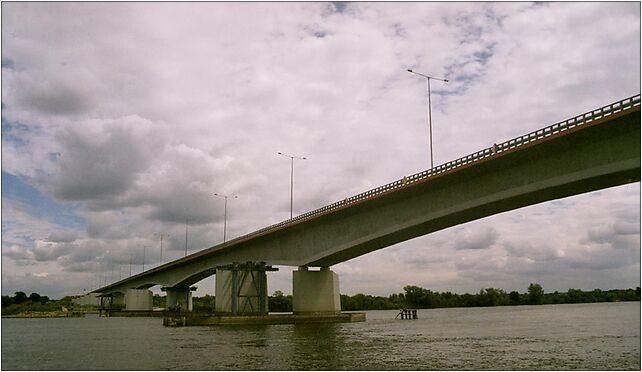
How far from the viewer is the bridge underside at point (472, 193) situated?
38188mm

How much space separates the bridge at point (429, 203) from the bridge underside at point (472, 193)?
0.23ft

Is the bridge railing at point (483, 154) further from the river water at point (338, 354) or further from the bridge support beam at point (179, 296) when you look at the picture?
the bridge support beam at point (179, 296)

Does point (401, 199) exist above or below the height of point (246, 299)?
above

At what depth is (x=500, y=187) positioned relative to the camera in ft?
154

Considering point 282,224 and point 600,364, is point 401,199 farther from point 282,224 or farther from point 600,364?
point 600,364

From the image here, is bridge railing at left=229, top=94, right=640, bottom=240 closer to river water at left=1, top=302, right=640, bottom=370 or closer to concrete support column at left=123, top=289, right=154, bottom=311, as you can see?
river water at left=1, top=302, right=640, bottom=370

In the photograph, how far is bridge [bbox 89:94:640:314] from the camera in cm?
3847

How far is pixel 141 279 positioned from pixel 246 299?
8172cm

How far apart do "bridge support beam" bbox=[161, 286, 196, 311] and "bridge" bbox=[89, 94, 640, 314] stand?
31.5 metres

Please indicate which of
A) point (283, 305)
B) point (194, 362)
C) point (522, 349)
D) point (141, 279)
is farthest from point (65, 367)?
point (283, 305)

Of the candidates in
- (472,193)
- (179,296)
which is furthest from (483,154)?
(179,296)

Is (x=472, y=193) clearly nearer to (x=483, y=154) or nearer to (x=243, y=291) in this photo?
(x=483, y=154)

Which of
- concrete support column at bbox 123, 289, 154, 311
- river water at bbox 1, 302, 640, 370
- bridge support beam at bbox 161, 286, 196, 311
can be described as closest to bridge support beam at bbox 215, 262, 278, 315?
river water at bbox 1, 302, 640, 370

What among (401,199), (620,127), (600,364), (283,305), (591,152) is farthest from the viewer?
(283,305)
